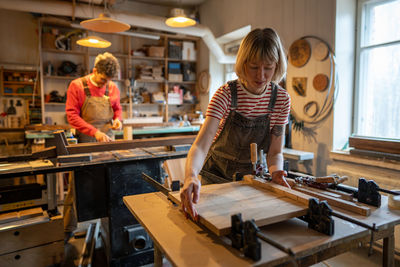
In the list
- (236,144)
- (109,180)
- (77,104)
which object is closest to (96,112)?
(77,104)

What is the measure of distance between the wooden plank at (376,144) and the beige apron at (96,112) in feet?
8.63

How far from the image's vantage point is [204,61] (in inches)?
248

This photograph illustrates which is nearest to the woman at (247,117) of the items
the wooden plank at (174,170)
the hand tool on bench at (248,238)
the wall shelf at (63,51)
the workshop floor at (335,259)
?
the hand tool on bench at (248,238)

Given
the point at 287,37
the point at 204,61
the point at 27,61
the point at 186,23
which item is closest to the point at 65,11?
the point at 27,61

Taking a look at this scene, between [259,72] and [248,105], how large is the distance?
0.20 meters

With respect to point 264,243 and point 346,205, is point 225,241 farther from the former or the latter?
point 346,205

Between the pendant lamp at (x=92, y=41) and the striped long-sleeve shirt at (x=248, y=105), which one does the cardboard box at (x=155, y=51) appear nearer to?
the pendant lamp at (x=92, y=41)

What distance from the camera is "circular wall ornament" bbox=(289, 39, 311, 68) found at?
3475 mm

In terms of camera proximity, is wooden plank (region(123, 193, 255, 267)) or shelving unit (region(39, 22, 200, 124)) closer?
wooden plank (region(123, 193, 255, 267))

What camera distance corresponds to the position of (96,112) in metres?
3.24

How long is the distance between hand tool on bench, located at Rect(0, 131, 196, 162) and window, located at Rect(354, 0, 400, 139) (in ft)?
6.69

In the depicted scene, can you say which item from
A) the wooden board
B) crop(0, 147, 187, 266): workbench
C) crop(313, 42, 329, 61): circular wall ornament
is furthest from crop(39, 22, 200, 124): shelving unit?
the wooden board

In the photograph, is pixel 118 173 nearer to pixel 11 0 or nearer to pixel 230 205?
pixel 230 205

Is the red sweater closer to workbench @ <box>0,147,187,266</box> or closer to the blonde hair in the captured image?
workbench @ <box>0,147,187,266</box>
